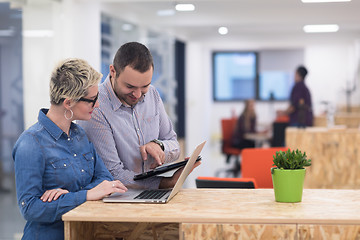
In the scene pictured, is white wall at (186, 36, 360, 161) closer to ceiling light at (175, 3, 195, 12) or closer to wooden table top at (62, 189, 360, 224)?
ceiling light at (175, 3, 195, 12)

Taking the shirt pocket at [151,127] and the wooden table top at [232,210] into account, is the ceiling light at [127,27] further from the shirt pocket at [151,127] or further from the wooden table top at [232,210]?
the wooden table top at [232,210]

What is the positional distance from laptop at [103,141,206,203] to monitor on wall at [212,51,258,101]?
13.5 metres

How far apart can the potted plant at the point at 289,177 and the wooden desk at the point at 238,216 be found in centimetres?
4

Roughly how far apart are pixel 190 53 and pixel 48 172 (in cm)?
1000

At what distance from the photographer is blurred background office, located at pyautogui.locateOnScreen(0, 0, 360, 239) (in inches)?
203

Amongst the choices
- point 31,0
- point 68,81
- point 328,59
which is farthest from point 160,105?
point 328,59

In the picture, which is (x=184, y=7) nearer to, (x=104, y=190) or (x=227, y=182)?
(x=227, y=182)

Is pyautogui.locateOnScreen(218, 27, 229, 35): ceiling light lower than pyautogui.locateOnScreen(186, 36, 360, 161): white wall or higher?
higher

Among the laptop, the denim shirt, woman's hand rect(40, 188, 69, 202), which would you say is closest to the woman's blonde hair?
the denim shirt

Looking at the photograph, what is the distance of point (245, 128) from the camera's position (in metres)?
9.72

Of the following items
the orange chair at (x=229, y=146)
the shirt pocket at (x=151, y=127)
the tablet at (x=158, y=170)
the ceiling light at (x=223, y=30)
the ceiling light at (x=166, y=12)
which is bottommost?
the orange chair at (x=229, y=146)

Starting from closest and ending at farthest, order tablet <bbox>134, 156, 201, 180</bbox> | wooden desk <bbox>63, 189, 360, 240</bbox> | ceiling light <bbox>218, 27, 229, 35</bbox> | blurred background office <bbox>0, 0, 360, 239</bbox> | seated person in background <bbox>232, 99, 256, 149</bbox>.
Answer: wooden desk <bbox>63, 189, 360, 240</bbox>
tablet <bbox>134, 156, 201, 180</bbox>
blurred background office <bbox>0, 0, 360, 239</bbox>
seated person in background <bbox>232, 99, 256, 149</bbox>
ceiling light <bbox>218, 27, 229, 35</bbox>

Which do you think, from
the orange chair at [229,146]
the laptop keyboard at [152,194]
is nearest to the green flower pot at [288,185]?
the laptop keyboard at [152,194]

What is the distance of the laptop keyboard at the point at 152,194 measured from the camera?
2.45m
